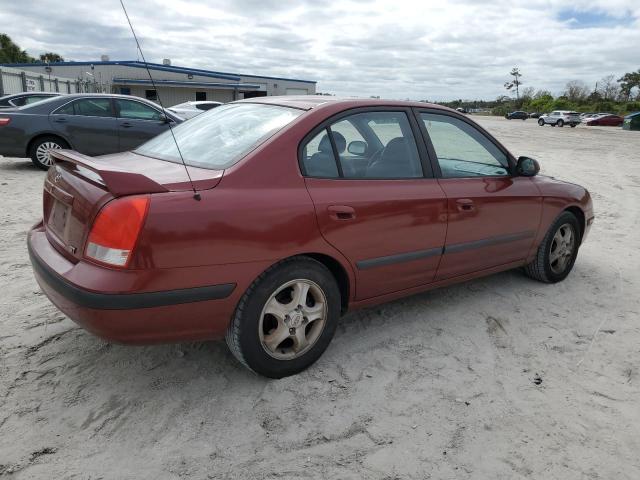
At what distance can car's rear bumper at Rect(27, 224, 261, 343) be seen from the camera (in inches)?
90.9

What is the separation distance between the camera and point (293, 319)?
2.83 m

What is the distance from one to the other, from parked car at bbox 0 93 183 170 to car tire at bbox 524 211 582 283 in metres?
7.10

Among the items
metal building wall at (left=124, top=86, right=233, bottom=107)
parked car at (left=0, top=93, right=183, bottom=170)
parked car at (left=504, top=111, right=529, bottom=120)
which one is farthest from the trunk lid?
parked car at (left=504, top=111, right=529, bottom=120)

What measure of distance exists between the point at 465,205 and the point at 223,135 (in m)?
1.68

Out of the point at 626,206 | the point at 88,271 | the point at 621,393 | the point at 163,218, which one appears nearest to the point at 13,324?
the point at 88,271

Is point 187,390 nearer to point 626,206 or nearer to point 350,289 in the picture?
point 350,289

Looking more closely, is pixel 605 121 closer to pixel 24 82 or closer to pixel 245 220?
pixel 24 82

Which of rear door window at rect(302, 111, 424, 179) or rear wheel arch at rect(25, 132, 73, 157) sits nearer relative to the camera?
rear door window at rect(302, 111, 424, 179)

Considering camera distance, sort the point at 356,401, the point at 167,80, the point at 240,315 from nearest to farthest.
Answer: the point at 240,315 → the point at 356,401 → the point at 167,80

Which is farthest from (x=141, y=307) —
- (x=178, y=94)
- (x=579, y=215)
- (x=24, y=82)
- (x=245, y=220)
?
(x=178, y=94)

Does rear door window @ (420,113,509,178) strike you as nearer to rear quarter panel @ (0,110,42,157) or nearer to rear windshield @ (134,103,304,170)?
rear windshield @ (134,103,304,170)

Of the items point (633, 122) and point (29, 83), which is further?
point (633, 122)

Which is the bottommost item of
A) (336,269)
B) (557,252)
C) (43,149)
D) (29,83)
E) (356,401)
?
(356,401)

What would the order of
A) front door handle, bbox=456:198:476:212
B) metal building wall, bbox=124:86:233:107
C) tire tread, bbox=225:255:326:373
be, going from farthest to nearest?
metal building wall, bbox=124:86:233:107, front door handle, bbox=456:198:476:212, tire tread, bbox=225:255:326:373
